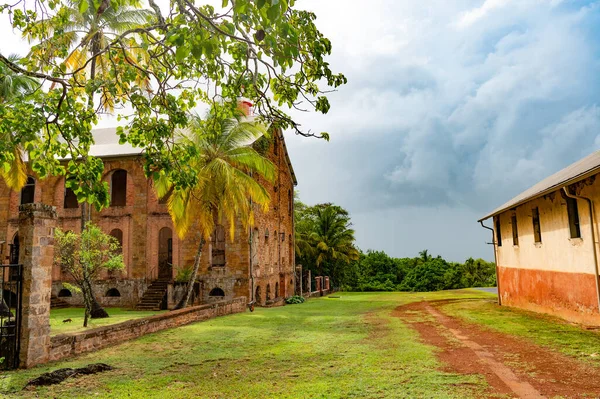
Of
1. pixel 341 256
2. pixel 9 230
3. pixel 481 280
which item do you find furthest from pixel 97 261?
pixel 481 280

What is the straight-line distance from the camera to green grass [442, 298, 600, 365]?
28.5ft

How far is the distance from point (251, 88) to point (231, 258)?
16933 mm

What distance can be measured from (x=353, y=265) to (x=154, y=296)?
911 inches

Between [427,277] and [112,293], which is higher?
[112,293]

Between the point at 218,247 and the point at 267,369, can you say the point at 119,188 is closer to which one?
the point at 218,247

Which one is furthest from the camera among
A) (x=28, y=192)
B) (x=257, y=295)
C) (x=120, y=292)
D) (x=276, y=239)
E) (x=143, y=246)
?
(x=276, y=239)

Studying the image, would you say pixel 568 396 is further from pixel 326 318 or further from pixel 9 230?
pixel 9 230

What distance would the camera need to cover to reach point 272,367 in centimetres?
777

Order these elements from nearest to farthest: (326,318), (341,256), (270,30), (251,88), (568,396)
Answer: (270,30) < (568,396) < (251,88) < (326,318) < (341,256)

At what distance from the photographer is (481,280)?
3862 centimetres

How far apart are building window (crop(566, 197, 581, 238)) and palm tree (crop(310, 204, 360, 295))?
26.0 meters

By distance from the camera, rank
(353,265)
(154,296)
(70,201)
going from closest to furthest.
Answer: (154,296) → (70,201) → (353,265)

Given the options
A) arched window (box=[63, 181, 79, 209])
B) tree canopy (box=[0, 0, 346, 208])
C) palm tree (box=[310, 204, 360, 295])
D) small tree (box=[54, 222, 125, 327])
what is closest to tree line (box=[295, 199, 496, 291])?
palm tree (box=[310, 204, 360, 295])

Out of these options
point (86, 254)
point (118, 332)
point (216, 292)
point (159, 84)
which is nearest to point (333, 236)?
point (216, 292)
